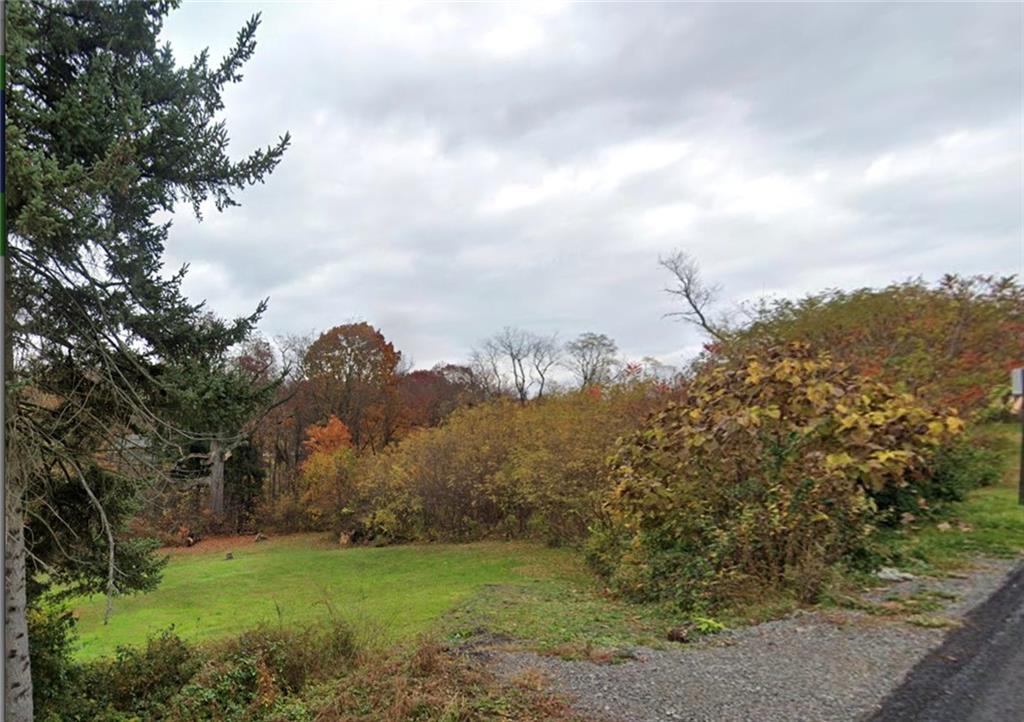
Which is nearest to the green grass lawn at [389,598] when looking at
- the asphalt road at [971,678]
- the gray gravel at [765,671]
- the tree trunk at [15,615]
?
the gray gravel at [765,671]

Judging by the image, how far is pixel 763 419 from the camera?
6.07 meters

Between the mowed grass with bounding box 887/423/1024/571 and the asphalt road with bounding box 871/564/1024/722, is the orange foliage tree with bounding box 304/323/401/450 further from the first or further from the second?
the asphalt road with bounding box 871/564/1024/722

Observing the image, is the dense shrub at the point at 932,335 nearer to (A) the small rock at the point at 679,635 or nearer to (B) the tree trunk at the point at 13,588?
(A) the small rock at the point at 679,635

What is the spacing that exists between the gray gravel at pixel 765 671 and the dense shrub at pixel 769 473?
96cm

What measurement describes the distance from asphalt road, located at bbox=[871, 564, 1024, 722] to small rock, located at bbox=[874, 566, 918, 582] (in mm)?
1087

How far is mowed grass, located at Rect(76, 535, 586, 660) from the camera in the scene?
865 cm

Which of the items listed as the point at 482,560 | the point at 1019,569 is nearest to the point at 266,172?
the point at 1019,569

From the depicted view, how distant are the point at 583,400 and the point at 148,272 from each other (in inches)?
425

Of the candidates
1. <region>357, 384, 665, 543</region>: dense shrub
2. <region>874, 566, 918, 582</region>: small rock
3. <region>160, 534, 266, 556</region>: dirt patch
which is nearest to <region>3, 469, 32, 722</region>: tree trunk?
<region>874, 566, 918, 582</region>: small rock

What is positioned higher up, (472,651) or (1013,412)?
(1013,412)

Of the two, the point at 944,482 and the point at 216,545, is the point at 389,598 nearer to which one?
the point at 944,482

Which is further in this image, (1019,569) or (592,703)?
(1019,569)

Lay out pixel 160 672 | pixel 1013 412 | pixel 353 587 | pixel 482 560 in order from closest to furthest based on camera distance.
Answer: pixel 160 672 < pixel 1013 412 < pixel 353 587 < pixel 482 560

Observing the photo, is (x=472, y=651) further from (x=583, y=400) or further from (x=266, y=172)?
(x=583, y=400)
